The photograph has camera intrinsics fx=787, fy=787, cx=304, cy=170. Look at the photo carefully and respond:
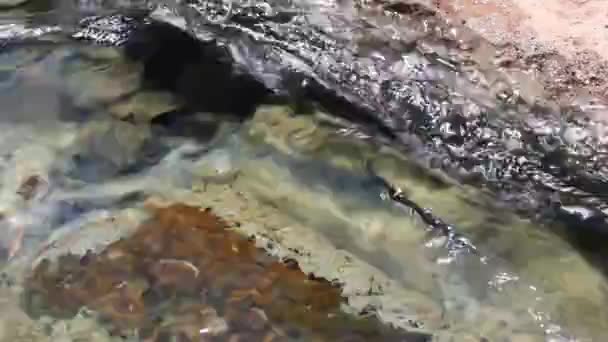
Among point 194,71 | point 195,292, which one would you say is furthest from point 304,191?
point 194,71

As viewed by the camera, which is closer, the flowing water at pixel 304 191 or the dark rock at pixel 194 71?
the flowing water at pixel 304 191

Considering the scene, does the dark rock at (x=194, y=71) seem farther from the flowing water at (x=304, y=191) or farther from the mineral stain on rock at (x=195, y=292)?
the mineral stain on rock at (x=195, y=292)

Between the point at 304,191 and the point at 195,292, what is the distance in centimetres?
42

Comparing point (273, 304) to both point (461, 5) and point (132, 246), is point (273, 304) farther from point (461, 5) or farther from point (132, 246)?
point (461, 5)

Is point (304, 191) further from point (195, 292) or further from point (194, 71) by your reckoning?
point (194, 71)

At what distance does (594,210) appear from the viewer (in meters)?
1.88

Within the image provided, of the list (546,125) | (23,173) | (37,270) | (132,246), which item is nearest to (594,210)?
(546,125)

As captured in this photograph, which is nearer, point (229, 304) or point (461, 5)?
point (229, 304)

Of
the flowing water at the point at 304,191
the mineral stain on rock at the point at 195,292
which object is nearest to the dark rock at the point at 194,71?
the flowing water at the point at 304,191

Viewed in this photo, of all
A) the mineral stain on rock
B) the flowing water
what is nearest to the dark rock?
the flowing water

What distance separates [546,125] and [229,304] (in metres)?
0.94

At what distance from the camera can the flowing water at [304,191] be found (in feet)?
5.75

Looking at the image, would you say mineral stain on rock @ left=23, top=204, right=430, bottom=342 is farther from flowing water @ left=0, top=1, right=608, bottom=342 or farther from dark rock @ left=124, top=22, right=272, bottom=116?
dark rock @ left=124, top=22, right=272, bottom=116

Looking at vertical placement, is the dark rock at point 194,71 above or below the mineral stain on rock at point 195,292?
above
